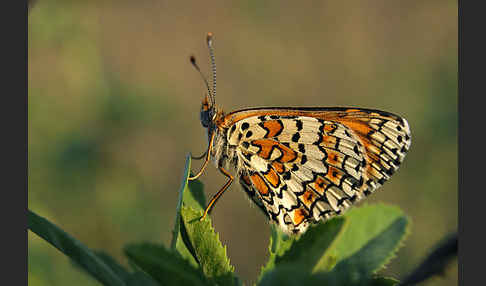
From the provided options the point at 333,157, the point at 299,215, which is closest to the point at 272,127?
the point at 333,157

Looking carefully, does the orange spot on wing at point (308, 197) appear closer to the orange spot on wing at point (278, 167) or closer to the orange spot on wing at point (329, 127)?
the orange spot on wing at point (278, 167)

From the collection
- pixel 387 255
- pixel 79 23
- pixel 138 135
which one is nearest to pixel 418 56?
pixel 138 135

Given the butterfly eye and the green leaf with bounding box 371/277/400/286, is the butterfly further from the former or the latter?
the green leaf with bounding box 371/277/400/286

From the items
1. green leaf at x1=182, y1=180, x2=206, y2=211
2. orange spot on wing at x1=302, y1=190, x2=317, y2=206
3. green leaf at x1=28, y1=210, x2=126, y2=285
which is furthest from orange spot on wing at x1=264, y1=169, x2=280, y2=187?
green leaf at x1=28, y1=210, x2=126, y2=285

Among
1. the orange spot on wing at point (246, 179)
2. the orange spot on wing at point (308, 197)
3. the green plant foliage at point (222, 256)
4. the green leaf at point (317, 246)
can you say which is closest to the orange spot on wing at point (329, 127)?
the orange spot on wing at point (308, 197)

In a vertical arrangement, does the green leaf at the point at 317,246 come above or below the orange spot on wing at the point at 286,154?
below

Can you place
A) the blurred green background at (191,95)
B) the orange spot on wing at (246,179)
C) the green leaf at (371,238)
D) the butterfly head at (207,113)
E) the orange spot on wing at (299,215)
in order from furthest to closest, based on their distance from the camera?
the blurred green background at (191,95) → the butterfly head at (207,113) → the orange spot on wing at (246,179) → the orange spot on wing at (299,215) → the green leaf at (371,238)
